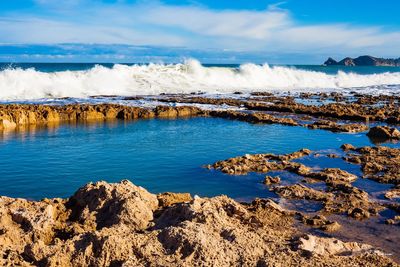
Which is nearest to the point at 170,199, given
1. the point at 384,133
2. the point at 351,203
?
the point at 351,203

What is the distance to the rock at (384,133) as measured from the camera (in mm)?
21233

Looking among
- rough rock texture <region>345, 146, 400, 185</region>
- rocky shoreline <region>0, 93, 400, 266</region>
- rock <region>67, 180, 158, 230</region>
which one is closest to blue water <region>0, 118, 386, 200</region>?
rough rock texture <region>345, 146, 400, 185</region>

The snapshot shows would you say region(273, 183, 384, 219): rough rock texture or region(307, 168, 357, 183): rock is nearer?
region(273, 183, 384, 219): rough rock texture

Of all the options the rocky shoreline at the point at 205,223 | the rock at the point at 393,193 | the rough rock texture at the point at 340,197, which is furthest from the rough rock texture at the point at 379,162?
the rough rock texture at the point at 340,197

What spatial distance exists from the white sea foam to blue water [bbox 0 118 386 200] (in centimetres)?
1943

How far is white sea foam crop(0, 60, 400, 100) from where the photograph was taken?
137 feet

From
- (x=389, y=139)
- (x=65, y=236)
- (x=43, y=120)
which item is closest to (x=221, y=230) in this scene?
(x=65, y=236)

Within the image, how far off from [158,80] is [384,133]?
3900cm

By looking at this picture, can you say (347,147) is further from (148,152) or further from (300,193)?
(148,152)

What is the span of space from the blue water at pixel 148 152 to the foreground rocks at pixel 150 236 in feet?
9.11

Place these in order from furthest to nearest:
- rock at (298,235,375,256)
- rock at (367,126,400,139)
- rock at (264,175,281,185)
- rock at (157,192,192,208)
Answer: rock at (367,126,400,139) → rock at (264,175,281,185) → rock at (157,192,192,208) → rock at (298,235,375,256)

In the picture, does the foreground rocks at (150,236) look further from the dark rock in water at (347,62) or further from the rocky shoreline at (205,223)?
the dark rock in water at (347,62)

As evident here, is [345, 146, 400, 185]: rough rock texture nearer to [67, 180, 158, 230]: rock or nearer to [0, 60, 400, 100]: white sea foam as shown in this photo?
[67, 180, 158, 230]: rock

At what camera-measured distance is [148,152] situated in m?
17.3
